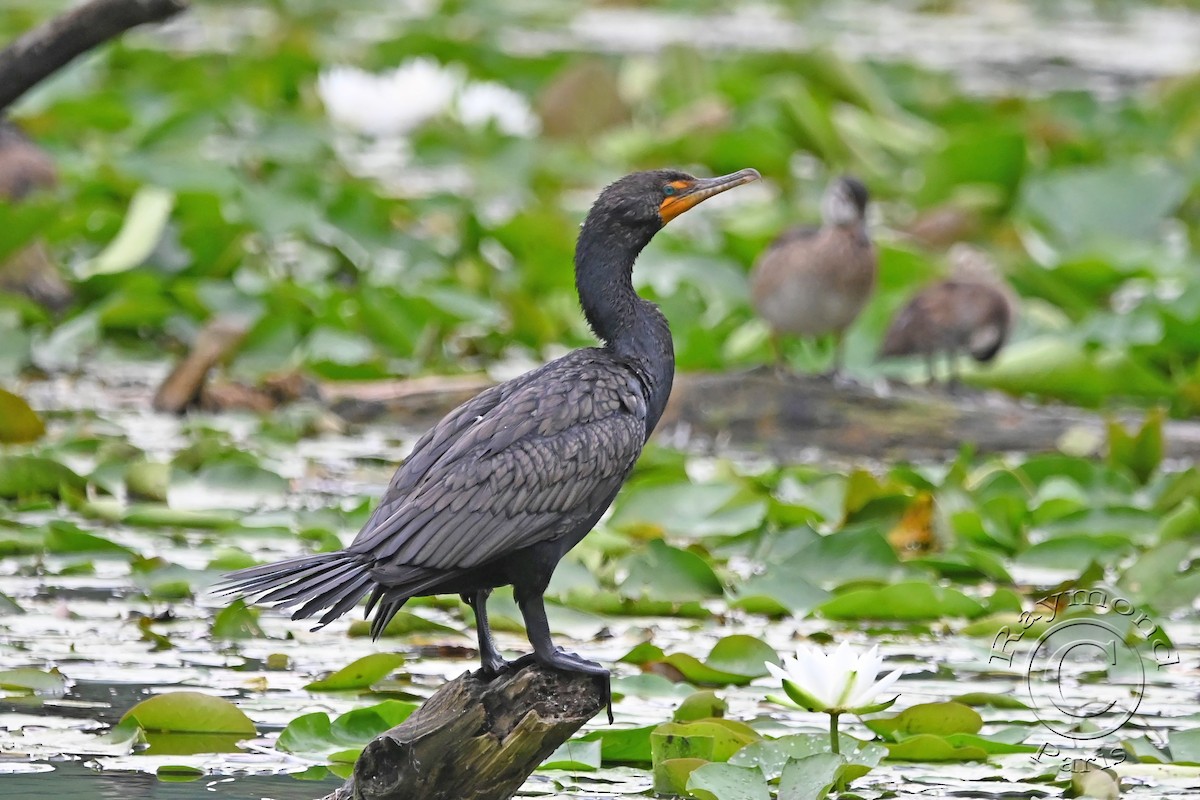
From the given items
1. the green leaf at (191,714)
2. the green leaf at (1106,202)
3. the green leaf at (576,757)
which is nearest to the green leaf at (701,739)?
the green leaf at (576,757)

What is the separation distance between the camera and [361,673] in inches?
198

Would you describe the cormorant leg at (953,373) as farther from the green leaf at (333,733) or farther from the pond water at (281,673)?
the green leaf at (333,733)

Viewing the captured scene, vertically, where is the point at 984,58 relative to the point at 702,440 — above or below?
above

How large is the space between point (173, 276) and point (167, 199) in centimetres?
43

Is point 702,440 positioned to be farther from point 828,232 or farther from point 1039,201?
point 1039,201

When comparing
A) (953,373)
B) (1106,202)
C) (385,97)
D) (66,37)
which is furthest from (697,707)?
(385,97)

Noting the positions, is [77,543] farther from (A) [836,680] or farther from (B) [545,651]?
(A) [836,680]

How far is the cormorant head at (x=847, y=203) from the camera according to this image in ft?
29.9

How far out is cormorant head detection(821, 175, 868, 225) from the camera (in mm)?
9102

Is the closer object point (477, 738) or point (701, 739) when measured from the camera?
point (477, 738)

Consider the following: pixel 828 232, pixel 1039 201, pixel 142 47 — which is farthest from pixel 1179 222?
pixel 142 47

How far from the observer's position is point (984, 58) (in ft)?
62.4

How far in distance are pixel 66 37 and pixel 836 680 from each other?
287 centimetres

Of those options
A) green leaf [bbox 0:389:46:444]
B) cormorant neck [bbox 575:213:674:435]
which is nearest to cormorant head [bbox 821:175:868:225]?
green leaf [bbox 0:389:46:444]
